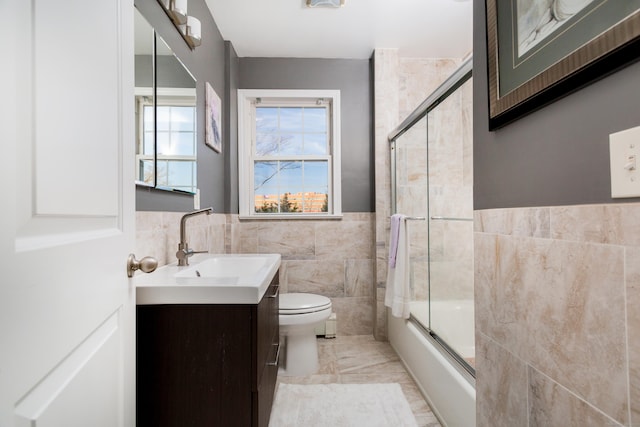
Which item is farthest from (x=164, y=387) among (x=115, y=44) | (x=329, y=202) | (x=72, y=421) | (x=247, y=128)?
(x=247, y=128)

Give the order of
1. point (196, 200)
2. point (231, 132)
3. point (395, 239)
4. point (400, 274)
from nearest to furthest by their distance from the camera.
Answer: point (196, 200)
point (400, 274)
point (395, 239)
point (231, 132)

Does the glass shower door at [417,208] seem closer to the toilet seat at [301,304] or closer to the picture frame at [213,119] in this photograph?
the toilet seat at [301,304]

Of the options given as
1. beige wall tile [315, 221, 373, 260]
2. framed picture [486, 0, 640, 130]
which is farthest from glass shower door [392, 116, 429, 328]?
framed picture [486, 0, 640, 130]

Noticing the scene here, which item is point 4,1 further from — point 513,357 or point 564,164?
point 513,357

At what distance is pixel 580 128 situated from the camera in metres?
0.64

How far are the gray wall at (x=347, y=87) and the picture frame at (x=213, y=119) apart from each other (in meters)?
0.59

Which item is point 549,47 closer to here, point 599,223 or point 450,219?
point 599,223

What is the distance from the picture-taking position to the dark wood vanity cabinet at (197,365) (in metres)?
1.00

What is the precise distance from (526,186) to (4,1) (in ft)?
3.39

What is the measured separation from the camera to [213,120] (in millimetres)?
2266

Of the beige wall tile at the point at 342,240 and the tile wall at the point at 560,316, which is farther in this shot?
the beige wall tile at the point at 342,240

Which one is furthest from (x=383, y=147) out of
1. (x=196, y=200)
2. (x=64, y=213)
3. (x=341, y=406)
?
(x=64, y=213)

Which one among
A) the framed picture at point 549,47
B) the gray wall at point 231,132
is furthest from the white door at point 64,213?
the gray wall at point 231,132

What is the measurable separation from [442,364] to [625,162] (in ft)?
4.51
